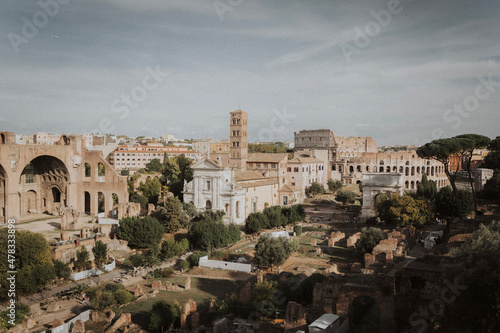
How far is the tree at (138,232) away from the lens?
31750mm

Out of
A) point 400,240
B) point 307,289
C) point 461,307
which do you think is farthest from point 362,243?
point 461,307

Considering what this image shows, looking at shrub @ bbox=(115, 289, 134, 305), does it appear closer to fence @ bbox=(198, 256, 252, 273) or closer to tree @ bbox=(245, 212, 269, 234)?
fence @ bbox=(198, 256, 252, 273)

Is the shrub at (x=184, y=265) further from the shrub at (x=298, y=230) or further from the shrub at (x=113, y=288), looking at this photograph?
the shrub at (x=298, y=230)

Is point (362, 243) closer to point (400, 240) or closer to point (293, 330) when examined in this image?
point (400, 240)

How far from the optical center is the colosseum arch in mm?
40000

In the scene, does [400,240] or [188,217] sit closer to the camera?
[400,240]

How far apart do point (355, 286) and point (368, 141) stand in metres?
99.9

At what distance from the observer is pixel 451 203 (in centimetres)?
3719

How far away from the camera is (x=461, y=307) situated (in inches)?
444

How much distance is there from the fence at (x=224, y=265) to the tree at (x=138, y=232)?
16.7 feet

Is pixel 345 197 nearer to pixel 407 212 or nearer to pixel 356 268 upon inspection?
pixel 407 212

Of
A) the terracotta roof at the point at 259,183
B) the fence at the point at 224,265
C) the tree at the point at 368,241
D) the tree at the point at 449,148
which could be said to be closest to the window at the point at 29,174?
the terracotta roof at the point at 259,183

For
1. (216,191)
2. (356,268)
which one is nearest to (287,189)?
(216,191)

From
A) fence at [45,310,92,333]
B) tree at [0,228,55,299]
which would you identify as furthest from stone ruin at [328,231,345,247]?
tree at [0,228,55,299]
